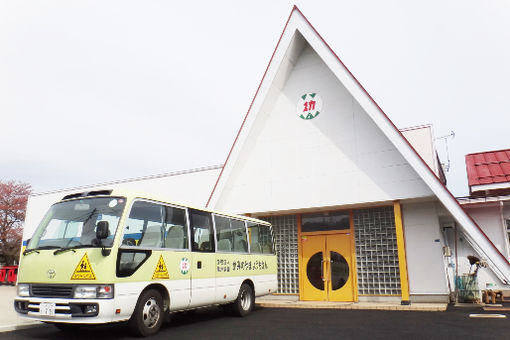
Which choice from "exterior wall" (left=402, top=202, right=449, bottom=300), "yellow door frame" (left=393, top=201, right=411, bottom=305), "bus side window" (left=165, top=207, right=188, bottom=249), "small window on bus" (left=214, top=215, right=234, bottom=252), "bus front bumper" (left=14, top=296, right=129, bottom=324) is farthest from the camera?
"exterior wall" (left=402, top=202, right=449, bottom=300)

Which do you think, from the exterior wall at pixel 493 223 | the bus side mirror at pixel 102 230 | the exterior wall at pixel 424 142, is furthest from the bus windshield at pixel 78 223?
the exterior wall at pixel 493 223

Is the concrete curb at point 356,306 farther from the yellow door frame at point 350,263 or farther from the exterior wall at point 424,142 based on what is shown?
the exterior wall at point 424,142

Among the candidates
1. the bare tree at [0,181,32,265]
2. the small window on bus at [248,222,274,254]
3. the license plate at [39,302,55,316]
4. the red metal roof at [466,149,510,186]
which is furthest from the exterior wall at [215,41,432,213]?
the bare tree at [0,181,32,265]

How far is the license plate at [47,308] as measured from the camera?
6059 millimetres

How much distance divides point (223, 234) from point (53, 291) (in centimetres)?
404

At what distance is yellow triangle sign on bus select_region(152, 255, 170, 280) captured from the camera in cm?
698

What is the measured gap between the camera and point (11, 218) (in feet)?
106

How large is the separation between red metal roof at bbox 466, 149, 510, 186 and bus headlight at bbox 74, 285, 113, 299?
12.9 metres

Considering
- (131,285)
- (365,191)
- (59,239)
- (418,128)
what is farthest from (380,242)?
(59,239)

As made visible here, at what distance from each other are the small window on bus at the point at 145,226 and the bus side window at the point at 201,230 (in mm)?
967

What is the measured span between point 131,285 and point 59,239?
1.48 m

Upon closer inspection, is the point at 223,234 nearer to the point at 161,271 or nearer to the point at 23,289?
the point at 161,271

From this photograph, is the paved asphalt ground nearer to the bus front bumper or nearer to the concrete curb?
the concrete curb

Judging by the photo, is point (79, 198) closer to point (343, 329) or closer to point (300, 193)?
point (343, 329)
